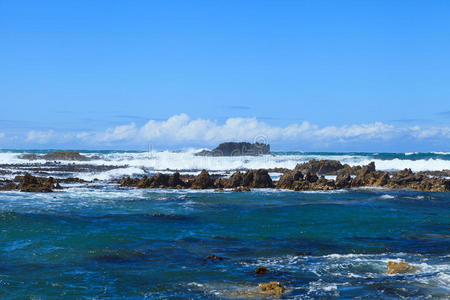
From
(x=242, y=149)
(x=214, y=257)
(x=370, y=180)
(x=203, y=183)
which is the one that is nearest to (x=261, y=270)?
(x=214, y=257)

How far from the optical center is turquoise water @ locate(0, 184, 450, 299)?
8.62 m

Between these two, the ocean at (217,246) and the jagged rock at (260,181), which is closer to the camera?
the ocean at (217,246)

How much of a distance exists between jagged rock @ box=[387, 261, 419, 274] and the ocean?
17 cm

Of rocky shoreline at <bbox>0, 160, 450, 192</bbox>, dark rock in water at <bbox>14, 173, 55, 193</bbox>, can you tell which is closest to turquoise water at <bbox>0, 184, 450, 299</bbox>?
dark rock in water at <bbox>14, 173, 55, 193</bbox>

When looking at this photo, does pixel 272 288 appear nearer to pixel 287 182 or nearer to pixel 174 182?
pixel 287 182

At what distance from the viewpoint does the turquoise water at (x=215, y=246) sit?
862 centimetres

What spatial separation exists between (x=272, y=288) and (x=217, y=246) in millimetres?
4102

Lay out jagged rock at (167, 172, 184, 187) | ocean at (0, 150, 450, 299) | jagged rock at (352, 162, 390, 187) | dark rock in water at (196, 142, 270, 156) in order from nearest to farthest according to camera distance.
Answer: ocean at (0, 150, 450, 299) → jagged rock at (167, 172, 184, 187) → jagged rock at (352, 162, 390, 187) → dark rock in water at (196, 142, 270, 156)

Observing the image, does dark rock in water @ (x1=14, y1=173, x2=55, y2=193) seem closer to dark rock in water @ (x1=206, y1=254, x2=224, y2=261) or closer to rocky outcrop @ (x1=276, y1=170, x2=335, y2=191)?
rocky outcrop @ (x1=276, y1=170, x2=335, y2=191)

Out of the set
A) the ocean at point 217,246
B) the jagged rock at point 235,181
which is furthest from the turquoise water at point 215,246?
the jagged rock at point 235,181

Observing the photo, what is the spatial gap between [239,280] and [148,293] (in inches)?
64.5

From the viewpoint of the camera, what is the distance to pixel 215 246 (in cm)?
1215

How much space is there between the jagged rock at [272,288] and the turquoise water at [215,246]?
17 cm

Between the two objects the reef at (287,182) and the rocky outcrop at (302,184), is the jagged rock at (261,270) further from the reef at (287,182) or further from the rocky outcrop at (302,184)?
the rocky outcrop at (302,184)
